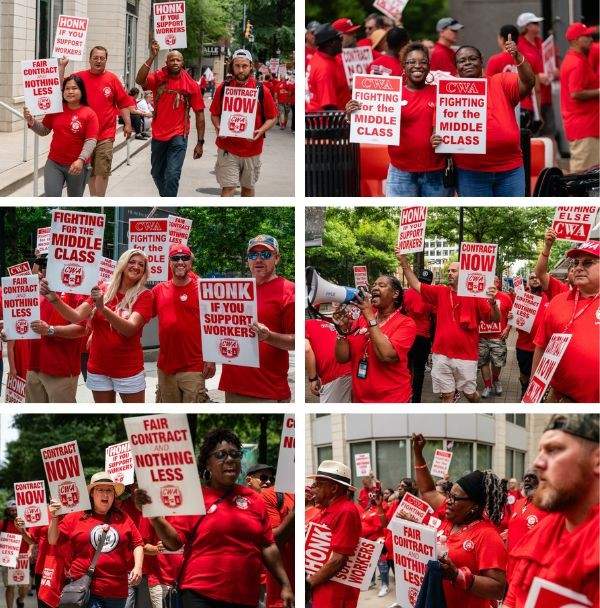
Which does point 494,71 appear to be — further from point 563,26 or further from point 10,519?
point 10,519

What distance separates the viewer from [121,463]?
631 centimetres

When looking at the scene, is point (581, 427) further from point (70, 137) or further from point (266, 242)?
point (70, 137)

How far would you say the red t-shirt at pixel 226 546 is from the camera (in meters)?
5.64

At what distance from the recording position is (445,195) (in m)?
6.50

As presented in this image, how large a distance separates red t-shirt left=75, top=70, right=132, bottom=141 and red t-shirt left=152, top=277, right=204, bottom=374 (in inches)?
56.5

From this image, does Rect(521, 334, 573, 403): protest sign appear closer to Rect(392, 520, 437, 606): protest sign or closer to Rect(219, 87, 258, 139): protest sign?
Rect(392, 520, 437, 606): protest sign

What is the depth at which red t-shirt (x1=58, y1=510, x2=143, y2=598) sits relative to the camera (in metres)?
6.23

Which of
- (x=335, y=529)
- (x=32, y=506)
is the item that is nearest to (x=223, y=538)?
(x=335, y=529)

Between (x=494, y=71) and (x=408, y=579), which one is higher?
(x=494, y=71)

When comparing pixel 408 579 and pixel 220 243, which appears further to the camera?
pixel 220 243

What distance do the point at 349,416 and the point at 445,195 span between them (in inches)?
50.1

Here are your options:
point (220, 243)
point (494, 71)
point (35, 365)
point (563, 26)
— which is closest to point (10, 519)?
point (35, 365)

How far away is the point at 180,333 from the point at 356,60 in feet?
8.94

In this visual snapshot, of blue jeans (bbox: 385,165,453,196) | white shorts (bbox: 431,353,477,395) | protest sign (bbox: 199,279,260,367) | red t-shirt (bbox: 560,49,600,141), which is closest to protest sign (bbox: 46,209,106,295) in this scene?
protest sign (bbox: 199,279,260,367)
